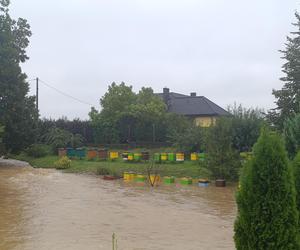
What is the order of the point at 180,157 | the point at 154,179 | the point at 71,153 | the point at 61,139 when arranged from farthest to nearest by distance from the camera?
1. the point at 61,139
2. the point at 71,153
3. the point at 180,157
4. the point at 154,179

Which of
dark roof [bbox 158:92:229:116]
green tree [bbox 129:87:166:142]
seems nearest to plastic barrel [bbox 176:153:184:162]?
green tree [bbox 129:87:166:142]

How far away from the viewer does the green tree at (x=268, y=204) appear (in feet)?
13.8

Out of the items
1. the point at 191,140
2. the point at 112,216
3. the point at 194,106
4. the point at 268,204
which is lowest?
the point at 112,216

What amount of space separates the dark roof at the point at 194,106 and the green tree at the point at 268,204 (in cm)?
3949

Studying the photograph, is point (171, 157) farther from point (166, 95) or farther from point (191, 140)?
point (166, 95)

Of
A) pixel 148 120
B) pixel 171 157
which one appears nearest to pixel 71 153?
pixel 148 120

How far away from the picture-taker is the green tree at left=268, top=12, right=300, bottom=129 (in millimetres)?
22594

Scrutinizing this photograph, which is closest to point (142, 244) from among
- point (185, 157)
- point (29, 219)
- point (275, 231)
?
point (29, 219)

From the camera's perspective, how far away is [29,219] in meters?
11.0

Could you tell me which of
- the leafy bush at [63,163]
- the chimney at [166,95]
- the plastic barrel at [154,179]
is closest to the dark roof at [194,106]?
the chimney at [166,95]

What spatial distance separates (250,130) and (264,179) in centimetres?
1800

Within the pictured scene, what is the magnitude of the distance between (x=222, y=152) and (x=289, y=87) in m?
6.59

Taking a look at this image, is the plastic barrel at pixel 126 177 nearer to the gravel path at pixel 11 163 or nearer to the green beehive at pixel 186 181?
the green beehive at pixel 186 181

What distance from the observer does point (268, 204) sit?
4.22m
